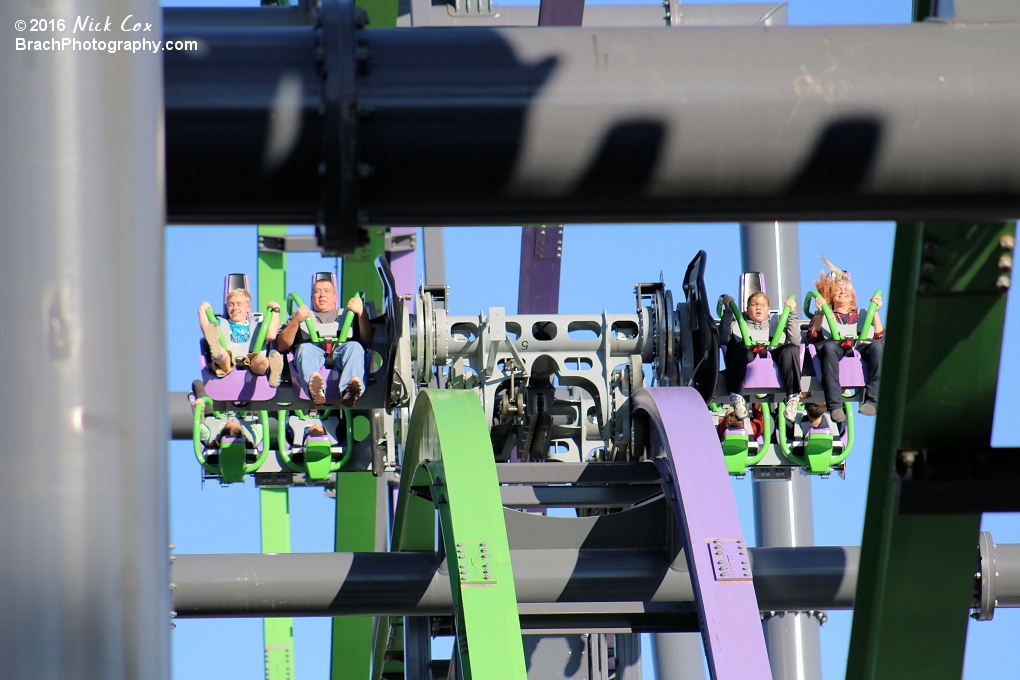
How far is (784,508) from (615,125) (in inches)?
769

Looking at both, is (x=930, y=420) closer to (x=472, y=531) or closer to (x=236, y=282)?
(x=472, y=531)

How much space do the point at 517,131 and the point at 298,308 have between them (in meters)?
10.2

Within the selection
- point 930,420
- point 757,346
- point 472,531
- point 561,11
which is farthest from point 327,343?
point 930,420

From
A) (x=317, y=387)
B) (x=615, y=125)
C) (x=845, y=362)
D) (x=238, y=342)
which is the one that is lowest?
(x=615, y=125)

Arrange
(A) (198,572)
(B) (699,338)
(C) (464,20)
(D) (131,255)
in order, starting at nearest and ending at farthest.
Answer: (D) (131,255) < (A) (198,572) < (B) (699,338) < (C) (464,20)

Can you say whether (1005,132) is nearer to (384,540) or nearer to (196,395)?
(196,395)

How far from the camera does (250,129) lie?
10.7ft

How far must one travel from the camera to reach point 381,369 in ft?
42.1

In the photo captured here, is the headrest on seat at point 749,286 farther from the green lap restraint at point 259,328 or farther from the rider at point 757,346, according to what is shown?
the green lap restraint at point 259,328

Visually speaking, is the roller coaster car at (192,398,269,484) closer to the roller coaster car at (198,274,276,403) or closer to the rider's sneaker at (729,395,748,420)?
the roller coaster car at (198,274,276,403)

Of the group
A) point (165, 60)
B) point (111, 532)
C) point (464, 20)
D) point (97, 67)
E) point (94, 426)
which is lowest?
point (111, 532)

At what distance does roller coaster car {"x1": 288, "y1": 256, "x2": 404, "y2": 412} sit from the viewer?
1262 cm

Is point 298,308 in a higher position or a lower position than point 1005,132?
higher

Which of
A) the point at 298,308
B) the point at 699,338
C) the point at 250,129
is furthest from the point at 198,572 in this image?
the point at 250,129
